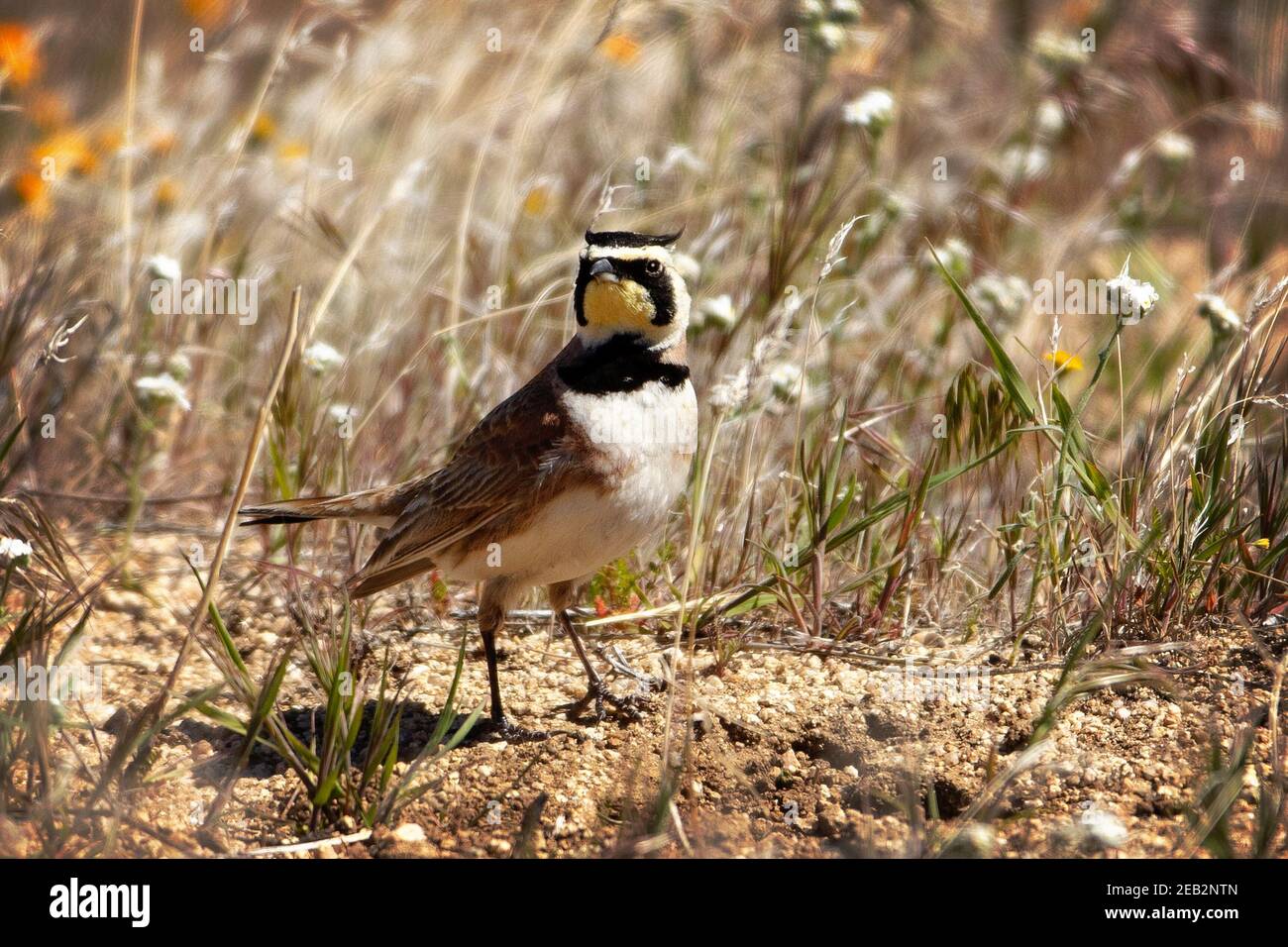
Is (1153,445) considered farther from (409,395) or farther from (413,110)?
(413,110)

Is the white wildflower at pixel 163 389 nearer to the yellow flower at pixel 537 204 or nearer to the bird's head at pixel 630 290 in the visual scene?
the bird's head at pixel 630 290

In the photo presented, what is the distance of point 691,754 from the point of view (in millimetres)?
3654

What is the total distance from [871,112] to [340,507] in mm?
2634

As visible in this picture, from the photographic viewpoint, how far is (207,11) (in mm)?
8641

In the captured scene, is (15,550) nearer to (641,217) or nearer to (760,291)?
(760,291)

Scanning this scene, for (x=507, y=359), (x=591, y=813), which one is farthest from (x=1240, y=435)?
(x=507, y=359)

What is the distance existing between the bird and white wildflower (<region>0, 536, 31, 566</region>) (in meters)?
0.95

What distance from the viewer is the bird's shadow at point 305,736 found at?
3.67 meters

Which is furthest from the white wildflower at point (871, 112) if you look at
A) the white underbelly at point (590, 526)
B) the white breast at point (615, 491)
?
the white underbelly at point (590, 526)

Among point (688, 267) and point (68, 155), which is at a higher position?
point (68, 155)

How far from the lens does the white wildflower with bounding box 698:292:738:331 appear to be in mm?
4762

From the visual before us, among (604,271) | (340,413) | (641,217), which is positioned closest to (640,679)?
(604,271)

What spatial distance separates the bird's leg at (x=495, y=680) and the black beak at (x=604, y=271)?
104 cm

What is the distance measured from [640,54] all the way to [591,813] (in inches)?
198
